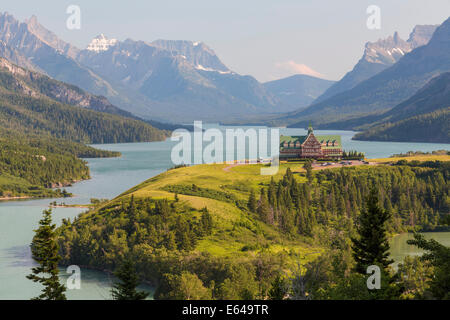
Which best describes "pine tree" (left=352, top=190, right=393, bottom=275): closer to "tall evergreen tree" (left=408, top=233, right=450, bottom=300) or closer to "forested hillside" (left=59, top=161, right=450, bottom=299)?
"tall evergreen tree" (left=408, top=233, right=450, bottom=300)

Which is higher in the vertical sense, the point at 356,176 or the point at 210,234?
the point at 356,176

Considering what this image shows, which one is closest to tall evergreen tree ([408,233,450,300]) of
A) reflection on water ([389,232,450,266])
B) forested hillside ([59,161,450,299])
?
forested hillside ([59,161,450,299])

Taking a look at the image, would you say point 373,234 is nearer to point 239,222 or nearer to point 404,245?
point 239,222

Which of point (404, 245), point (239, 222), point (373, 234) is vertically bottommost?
point (404, 245)

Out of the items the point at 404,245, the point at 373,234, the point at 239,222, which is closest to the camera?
the point at 373,234

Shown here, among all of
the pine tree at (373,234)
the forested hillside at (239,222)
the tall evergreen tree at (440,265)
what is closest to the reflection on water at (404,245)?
the forested hillside at (239,222)

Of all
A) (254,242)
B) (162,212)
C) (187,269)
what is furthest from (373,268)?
(162,212)

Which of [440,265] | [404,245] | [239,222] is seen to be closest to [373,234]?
[440,265]
